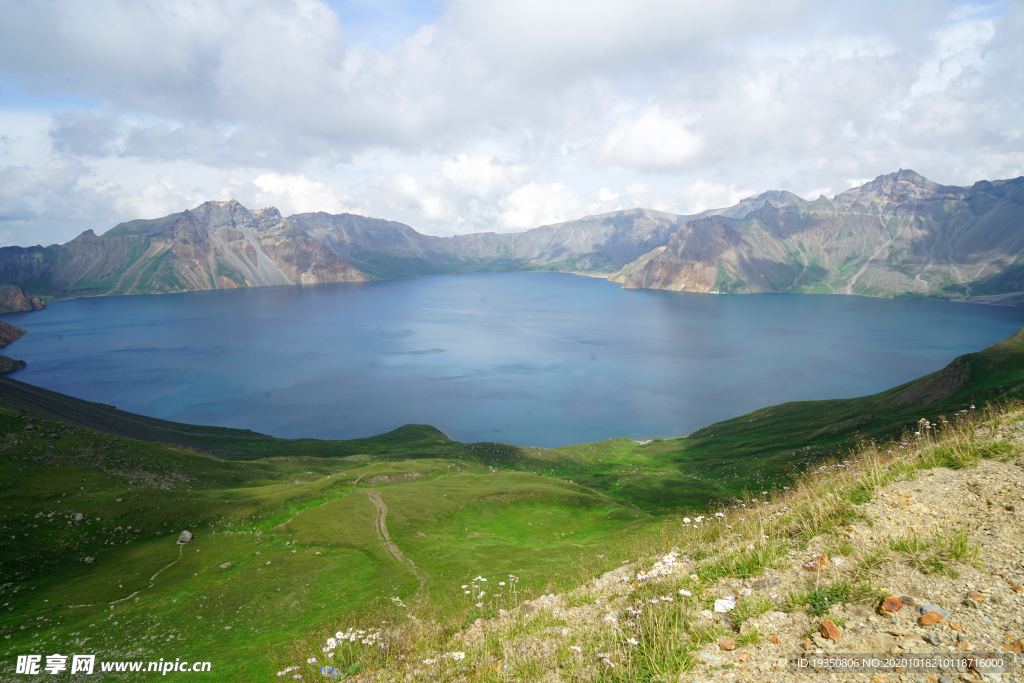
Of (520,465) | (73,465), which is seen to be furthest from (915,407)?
(73,465)

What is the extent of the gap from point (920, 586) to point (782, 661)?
8.95 feet

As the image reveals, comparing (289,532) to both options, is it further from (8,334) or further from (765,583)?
(8,334)

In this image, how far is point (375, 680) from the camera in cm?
972

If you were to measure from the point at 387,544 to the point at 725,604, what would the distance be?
31133mm

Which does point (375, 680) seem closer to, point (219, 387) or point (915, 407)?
point (915, 407)

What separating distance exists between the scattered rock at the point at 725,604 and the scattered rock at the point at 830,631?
1521mm

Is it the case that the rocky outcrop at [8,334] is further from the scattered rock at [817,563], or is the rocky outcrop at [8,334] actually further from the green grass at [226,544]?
the scattered rock at [817,563]

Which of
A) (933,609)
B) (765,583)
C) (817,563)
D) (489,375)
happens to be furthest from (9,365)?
(933,609)

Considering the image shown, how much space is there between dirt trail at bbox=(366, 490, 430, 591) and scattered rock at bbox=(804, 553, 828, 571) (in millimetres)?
24120

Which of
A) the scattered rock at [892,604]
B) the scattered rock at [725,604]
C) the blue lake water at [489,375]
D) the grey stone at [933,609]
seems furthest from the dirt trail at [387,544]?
the blue lake water at [489,375]

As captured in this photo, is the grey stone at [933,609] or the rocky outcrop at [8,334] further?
the rocky outcrop at [8,334]

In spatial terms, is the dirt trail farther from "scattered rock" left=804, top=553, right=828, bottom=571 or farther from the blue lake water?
the blue lake water

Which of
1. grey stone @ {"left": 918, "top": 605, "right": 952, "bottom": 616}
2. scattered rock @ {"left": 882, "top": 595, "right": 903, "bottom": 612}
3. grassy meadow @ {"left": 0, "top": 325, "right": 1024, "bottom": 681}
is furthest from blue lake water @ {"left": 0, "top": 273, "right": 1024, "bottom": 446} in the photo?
grey stone @ {"left": 918, "top": 605, "right": 952, "bottom": 616}

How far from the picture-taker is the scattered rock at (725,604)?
329 inches
